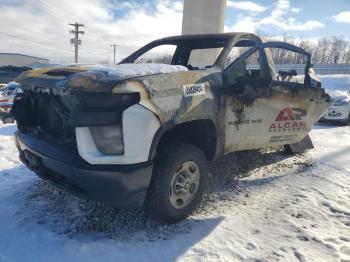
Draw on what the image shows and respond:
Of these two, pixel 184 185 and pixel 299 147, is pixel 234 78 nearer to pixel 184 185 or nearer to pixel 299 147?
pixel 184 185

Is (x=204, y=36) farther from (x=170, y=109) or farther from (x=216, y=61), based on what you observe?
(x=170, y=109)

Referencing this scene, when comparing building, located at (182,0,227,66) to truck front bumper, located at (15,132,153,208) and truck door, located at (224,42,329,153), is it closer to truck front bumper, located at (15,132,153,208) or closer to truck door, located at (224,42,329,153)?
truck door, located at (224,42,329,153)

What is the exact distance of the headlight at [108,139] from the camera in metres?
2.74

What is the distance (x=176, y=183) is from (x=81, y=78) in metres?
1.26

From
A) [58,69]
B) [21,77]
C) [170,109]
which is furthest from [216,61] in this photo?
[21,77]

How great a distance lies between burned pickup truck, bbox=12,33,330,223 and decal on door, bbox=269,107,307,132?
3 cm

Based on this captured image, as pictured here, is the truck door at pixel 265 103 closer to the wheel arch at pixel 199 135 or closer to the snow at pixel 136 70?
the wheel arch at pixel 199 135

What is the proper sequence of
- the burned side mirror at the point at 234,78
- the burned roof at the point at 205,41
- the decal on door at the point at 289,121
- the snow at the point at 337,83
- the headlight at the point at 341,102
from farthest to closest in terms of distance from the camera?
the snow at the point at 337,83, the headlight at the point at 341,102, the decal on door at the point at 289,121, the burned roof at the point at 205,41, the burned side mirror at the point at 234,78

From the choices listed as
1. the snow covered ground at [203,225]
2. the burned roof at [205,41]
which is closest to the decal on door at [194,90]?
the burned roof at [205,41]

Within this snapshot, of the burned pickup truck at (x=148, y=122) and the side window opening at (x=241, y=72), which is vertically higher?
the side window opening at (x=241, y=72)

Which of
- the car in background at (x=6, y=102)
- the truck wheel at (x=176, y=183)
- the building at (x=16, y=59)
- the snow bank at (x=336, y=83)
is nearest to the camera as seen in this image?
the truck wheel at (x=176, y=183)

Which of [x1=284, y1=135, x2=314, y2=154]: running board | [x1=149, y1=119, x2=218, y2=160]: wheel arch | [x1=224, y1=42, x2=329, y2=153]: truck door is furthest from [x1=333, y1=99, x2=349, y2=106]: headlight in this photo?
[x1=149, y1=119, x2=218, y2=160]: wheel arch

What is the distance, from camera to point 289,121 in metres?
4.85

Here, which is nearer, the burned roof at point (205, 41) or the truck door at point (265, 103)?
the truck door at point (265, 103)
